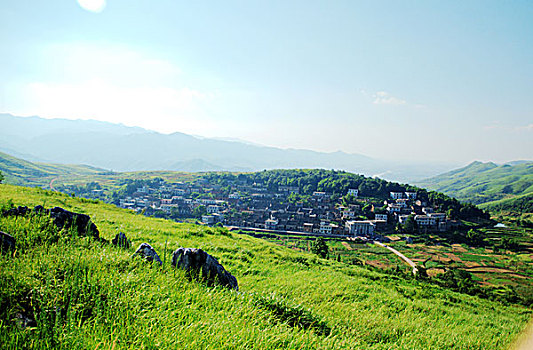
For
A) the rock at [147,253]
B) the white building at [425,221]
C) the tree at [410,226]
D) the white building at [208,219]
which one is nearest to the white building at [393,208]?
the white building at [425,221]

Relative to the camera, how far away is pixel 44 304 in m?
2.14

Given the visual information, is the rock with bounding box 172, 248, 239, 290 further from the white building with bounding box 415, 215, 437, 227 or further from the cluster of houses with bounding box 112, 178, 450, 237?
the white building with bounding box 415, 215, 437, 227

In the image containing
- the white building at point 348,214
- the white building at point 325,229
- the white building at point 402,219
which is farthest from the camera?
the white building at point 348,214

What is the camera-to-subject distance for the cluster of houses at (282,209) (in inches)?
2586

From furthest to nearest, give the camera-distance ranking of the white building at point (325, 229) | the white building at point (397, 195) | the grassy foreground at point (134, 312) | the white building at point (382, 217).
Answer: the white building at point (397, 195)
the white building at point (382, 217)
the white building at point (325, 229)
the grassy foreground at point (134, 312)

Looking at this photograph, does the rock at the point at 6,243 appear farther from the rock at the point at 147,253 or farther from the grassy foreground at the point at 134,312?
the rock at the point at 147,253

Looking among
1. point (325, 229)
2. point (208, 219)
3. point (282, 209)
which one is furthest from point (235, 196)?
point (325, 229)

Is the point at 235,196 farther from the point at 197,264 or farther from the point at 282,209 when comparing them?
the point at 197,264

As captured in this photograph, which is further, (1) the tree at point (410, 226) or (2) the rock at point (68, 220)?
(1) the tree at point (410, 226)

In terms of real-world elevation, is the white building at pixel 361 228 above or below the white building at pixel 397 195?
below

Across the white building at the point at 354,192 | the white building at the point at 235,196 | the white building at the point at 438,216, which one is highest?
the white building at the point at 354,192

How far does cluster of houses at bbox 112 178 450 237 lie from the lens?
6569 centimetres

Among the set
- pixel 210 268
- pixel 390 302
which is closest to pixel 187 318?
pixel 210 268

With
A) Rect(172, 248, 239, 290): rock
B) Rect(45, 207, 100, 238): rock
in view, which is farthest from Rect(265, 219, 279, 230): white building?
Rect(172, 248, 239, 290): rock
